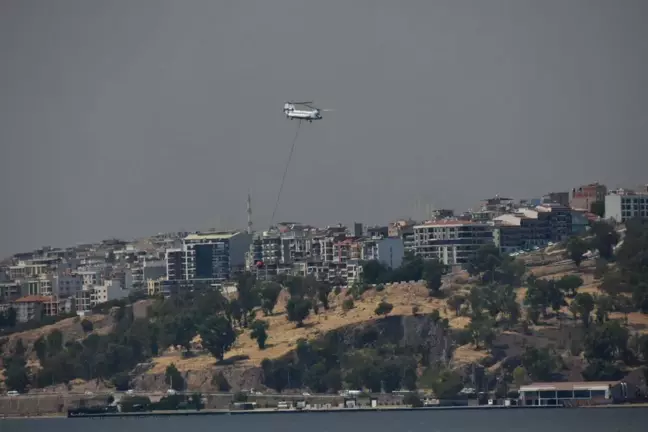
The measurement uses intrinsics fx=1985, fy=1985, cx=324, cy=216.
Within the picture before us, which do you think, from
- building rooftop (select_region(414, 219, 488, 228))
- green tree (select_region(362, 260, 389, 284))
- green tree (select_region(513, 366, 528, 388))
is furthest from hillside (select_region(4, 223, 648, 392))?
building rooftop (select_region(414, 219, 488, 228))

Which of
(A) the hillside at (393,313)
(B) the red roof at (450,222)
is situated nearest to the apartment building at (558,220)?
(B) the red roof at (450,222)


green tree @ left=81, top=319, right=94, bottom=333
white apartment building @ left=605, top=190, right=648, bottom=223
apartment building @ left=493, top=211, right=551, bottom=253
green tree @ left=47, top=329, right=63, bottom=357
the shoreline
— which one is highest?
white apartment building @ left=605, top=190, right=648, bottom=223

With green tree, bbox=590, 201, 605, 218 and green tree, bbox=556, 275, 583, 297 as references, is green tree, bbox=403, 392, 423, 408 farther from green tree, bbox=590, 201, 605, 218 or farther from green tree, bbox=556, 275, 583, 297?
green tree, bbox=590, 201, 605, 218

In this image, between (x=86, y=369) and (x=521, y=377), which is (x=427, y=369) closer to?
(x=521, y=377)

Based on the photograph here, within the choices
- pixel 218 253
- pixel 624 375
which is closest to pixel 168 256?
pixel 218 253

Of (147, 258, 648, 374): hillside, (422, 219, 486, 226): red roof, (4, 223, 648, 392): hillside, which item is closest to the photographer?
(4, 223, 648, 392): hillside

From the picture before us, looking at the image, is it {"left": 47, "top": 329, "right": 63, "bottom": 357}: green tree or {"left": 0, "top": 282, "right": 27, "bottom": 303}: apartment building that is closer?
{"left": 47, "top": 329, "right": 63, "bottom": 357}: green tree

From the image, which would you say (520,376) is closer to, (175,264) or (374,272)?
(374,272)

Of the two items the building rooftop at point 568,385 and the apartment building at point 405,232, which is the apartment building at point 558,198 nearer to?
the apartment building at point 405,232
